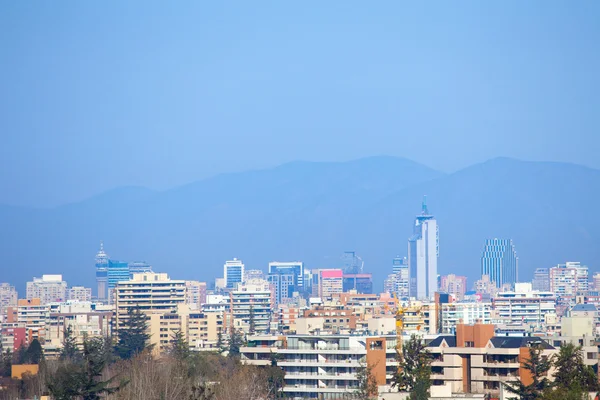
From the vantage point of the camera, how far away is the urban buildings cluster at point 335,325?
53.6 m

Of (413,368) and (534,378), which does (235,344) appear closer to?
(413,368)

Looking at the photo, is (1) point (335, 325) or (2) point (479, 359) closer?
(2) point (479, 359)

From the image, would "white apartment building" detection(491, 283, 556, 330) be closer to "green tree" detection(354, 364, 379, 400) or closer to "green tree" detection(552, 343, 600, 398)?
"green tree" detection(354, 364, 379, 400)

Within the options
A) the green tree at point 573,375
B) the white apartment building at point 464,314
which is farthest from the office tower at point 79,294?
the green tree at point 573,375

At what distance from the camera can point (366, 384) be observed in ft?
167

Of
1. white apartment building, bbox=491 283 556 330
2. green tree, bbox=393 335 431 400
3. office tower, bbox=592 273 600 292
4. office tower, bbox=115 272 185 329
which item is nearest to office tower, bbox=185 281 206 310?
white apartment building, bbox=491 283 556 330

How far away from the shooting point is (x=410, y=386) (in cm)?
4866

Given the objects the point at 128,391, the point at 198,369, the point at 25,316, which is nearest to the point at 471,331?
the point at 198,369

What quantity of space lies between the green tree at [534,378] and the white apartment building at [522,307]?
247ft

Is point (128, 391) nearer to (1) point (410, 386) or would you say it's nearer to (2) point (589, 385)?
(1) point (410, 386)

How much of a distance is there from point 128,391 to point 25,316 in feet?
262

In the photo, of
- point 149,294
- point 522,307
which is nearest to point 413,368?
point 149,294

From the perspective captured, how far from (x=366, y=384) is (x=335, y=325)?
3752cm

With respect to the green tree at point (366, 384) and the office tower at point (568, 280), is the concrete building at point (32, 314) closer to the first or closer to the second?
the green tree at point (366, 384)
